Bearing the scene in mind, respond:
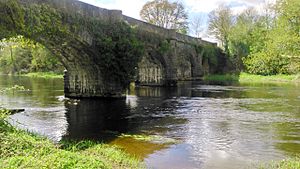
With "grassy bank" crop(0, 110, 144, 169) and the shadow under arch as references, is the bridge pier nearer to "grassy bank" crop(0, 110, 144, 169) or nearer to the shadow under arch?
the shadow under arch

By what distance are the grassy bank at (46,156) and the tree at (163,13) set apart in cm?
5540

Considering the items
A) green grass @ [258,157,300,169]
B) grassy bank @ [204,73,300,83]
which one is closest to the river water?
green grass @ [258,157,300,169]

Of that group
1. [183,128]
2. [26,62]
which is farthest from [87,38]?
[26,62]

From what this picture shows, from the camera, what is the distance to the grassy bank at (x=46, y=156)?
262 inches

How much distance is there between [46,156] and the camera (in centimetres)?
742

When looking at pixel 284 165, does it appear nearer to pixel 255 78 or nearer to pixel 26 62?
pixel 255 78

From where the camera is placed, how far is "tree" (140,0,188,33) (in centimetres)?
6412

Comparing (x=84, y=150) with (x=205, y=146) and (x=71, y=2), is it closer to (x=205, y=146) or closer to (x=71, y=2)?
(x=205, y=146)

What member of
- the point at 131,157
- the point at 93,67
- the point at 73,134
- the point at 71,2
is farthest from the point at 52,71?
the point at 131,157

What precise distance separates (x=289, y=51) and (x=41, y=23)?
1486 cm

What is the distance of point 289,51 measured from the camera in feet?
76.7

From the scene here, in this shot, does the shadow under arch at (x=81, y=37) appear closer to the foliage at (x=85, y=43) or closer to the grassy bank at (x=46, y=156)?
the foliage at (x=85, y=43)

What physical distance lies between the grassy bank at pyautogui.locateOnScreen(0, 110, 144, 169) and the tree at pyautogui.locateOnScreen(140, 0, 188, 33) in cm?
5540

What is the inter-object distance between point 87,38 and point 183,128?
9.79 m
